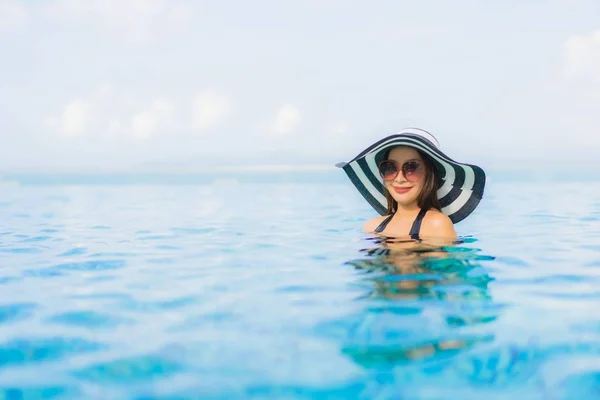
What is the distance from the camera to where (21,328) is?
330 cm

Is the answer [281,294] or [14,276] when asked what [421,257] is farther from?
[14,276]

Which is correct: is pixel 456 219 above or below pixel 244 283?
above

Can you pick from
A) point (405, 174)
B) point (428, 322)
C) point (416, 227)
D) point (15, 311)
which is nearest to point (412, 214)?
point (416, 227)

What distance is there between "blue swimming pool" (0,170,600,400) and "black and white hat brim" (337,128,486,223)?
43 centimetres

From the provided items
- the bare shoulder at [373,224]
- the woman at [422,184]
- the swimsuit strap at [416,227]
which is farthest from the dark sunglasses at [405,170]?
the bare shoulder at [373,224]

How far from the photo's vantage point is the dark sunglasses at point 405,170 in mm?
5469

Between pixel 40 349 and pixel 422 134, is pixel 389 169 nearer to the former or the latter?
pixel 422 134

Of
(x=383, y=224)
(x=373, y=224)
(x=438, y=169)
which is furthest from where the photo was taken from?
(x=373, y=224)

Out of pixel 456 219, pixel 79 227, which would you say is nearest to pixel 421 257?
pixel 456 219

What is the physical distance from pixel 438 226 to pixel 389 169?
63 centimetres

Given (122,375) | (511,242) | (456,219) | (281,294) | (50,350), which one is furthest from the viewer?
(511,242)

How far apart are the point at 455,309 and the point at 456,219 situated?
2.52 meters

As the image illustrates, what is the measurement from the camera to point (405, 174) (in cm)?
548

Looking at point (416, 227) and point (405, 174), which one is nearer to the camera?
point (405, 174)
